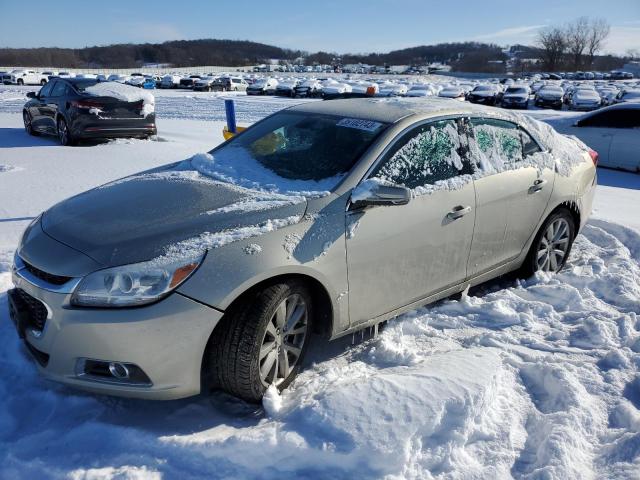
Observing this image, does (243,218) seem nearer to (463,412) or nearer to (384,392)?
(384,392)

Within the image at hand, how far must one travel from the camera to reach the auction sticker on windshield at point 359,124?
3461 mm

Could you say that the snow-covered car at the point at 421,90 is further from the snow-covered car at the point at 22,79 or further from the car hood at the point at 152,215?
the car hood at the point at 152,215

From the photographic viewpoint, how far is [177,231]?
2.66 meters

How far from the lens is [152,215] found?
9.34 ft

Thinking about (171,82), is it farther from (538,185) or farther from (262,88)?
(538,185)

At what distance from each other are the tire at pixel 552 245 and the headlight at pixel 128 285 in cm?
307

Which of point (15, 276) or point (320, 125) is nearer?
point (15, 276)

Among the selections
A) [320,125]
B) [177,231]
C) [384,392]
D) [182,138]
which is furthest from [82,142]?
[384,392]

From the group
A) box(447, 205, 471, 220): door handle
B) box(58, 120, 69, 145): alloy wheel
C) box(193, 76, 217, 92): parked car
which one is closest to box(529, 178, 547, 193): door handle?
box(447, 205, 471, 220): door handle

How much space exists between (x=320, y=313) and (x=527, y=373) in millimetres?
1250

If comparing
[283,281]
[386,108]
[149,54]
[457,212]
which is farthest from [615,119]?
[149,54]

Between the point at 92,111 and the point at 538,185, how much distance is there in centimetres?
878

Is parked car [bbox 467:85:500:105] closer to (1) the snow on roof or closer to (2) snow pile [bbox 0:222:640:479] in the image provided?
(1) the snow on roof

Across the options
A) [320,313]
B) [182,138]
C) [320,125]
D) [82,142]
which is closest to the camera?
[320,313]
